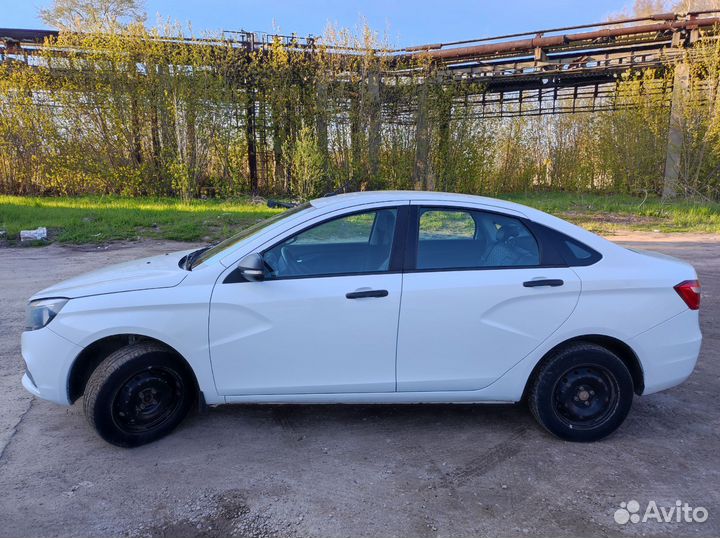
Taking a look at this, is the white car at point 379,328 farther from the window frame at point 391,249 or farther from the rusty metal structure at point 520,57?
the rusty metal structure at point 520,57

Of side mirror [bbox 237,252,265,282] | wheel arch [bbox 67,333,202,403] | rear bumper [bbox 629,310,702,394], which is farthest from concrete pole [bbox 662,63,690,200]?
wheel arch [bbox 67,333,202,403]

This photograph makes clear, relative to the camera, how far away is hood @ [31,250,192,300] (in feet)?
10.3

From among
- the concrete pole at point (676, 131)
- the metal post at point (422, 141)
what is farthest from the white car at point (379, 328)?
the concrete pole at point (676, 131)

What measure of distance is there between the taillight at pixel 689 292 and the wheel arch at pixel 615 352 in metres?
0.49

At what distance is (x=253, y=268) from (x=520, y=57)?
1702 centimetres

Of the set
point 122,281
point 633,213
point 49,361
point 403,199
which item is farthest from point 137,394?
point 633,213

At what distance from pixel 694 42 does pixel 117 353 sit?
18768 millimetres

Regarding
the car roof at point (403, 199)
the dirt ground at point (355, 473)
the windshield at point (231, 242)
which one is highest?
the car roof at point (403, 199)

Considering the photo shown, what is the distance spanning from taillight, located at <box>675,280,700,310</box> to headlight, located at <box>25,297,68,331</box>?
3.97 m

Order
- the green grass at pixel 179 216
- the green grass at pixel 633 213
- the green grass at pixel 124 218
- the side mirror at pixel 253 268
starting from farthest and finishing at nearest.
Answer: the green grass at pixel 633 213 → the green grass at pixel 179 216 → the green grass at pixel 124 218 → the side mirror at pixel 253 268

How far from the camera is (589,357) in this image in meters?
3.20

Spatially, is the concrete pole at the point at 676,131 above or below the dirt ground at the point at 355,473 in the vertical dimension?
above

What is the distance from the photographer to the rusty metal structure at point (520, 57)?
15430 mm

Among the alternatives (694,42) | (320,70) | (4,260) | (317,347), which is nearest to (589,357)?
(317,347)
